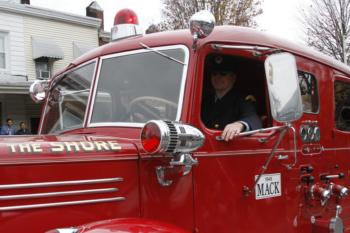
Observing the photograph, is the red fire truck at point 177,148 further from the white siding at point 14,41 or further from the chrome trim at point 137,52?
the white siding at point 14,41

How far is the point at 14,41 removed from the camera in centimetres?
1705

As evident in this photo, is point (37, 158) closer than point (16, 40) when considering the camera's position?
Yes

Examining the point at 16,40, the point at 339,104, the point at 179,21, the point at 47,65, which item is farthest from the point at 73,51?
the point at 339,104

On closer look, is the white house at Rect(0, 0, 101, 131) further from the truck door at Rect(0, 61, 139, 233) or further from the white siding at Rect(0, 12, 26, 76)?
the truck door at Rect(0, 61, 139, 233)

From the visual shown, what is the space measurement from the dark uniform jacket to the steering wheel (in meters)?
0.31

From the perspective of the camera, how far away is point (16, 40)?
56.0ft

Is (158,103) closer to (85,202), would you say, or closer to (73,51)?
(85,202)

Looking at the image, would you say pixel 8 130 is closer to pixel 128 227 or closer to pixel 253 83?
pixel 253 83

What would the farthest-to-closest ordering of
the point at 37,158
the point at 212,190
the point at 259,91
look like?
the point at 259,91 < the point at 212,190 < the point at 37,158

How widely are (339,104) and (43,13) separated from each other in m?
15.4

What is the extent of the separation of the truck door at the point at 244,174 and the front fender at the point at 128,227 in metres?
0.41

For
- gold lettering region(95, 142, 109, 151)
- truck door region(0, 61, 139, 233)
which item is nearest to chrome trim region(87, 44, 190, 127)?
truck door region(0, 61, 139, 233)

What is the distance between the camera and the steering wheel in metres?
2.95

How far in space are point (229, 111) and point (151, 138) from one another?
96cm
